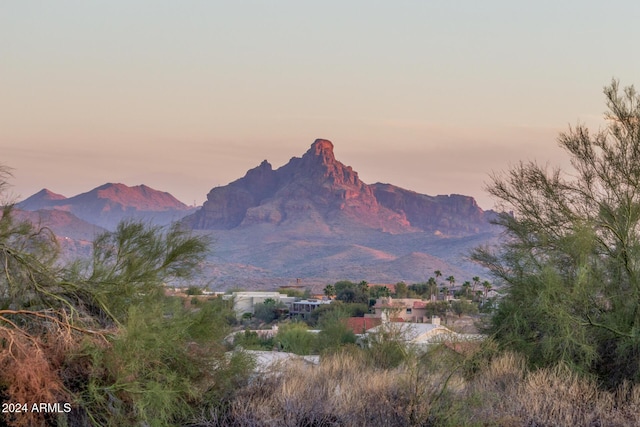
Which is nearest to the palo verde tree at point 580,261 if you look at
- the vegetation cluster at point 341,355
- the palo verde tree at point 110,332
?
the vegetation cluster at point 341,355

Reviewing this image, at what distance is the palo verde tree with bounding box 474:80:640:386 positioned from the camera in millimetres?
20000

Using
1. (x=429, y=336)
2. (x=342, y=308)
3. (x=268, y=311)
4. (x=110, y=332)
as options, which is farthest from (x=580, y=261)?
(x=268, y=311)

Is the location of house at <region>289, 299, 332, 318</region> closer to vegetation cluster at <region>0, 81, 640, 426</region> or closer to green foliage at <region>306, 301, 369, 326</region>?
green foliage at <region>306, 301, 369, 326</region>

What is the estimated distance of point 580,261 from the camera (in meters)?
21.3

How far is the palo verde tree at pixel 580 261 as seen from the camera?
2000 centimetres

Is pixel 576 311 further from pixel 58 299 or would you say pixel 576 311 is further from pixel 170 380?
pixel 58 299

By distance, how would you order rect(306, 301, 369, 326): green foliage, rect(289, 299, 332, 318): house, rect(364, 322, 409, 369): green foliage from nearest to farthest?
rect(364, 322, 409, 369): green foliage < rect(306, 301, 369, 326): green foliage < rect(289, 299, 332, 318): house

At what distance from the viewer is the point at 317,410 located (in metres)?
17.1

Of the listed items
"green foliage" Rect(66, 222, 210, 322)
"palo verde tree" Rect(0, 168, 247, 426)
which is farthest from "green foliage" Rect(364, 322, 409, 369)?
"green foliage" Rect(66, 222, 210, 322)

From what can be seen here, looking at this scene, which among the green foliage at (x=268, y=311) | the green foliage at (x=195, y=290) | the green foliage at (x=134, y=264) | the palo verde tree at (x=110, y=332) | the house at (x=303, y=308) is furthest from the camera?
the green foliage at (x=268, y=311)

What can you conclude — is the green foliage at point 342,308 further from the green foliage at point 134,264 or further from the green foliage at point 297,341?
the green foliage at point 134,264

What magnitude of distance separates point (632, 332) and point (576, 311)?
4.59ft

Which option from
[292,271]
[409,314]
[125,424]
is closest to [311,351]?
[125,424]

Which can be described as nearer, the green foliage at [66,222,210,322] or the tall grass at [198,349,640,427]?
the tall grass at [198,349,640,427]
